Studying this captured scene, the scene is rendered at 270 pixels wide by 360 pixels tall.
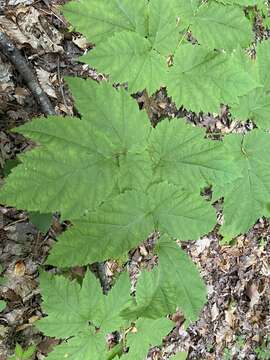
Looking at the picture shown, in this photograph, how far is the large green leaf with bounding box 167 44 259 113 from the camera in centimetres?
165

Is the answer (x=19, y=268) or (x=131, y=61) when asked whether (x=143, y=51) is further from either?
(x=19, y=268)

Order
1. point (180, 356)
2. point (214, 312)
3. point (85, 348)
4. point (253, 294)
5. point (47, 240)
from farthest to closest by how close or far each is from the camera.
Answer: point (253, 294), point (214, 312), point (180, 356), point (47, 240), point (85, 348)

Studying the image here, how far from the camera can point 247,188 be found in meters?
1.83

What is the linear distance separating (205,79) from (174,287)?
0.86 meters

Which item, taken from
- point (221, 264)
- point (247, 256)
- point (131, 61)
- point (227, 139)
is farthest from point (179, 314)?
point (131, 61)

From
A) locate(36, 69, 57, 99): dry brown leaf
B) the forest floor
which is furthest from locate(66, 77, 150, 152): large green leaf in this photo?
locate(36, 69, 57, 99): dry brown leaf

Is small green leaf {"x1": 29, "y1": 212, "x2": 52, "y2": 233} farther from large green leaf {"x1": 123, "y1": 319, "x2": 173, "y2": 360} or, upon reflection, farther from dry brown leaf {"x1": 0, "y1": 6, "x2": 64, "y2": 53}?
dry brown leaf {"x1": 0, "y1": 6, "x2": 64, "y2": 53}

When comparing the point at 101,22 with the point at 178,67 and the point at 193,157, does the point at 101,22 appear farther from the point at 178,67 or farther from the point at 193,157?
the point at 193,157

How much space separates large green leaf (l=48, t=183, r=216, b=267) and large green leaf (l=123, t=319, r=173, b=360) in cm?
101

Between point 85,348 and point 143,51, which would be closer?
point 143,51

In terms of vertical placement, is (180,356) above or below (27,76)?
below

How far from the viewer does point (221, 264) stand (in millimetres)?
4141

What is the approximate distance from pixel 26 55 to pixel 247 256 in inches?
121

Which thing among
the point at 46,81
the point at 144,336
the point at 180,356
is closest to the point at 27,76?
the point at 46,81
